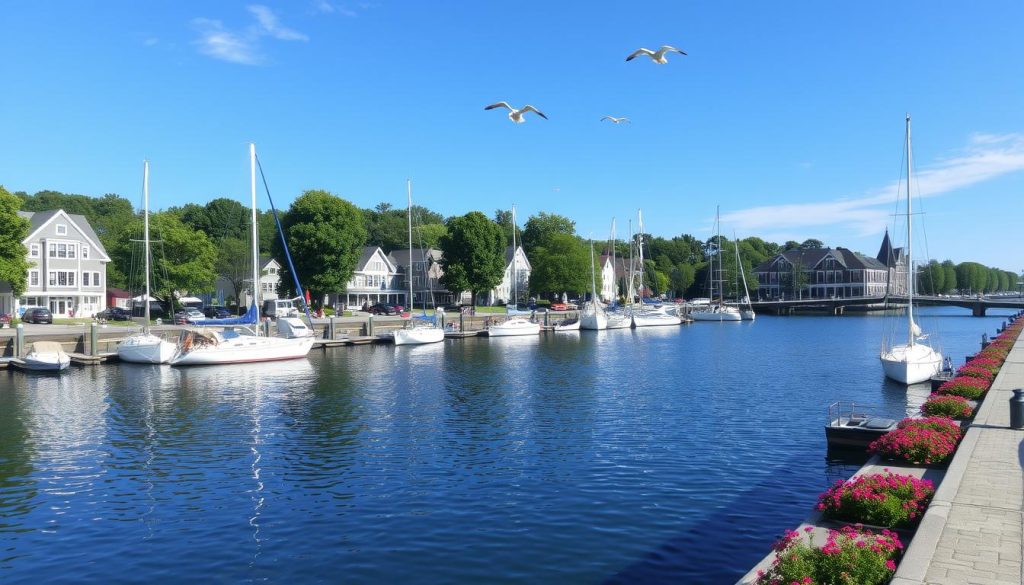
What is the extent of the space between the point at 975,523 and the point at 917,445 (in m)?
4.71

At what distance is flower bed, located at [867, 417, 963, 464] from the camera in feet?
51.2

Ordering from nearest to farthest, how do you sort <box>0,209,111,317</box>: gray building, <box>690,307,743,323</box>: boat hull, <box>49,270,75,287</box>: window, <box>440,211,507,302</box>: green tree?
<box>0,209,111,317</box>: gray building < <box>49,270,75,287</box>: window < <box>440,211,507,302</box>: green tree < <box>690,307,743,323</box>: boat hull

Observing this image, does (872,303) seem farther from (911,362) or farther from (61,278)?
(61,278)

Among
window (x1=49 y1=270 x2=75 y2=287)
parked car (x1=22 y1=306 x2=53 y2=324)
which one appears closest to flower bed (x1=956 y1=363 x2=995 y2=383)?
parked car (x1=22 y1=306 x2=53 y2=324)

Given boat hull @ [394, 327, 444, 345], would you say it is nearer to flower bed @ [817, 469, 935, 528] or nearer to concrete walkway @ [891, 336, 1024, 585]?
concrete walkway @ [891, 336, 1024, 585]

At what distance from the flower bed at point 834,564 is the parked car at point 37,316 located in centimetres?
7221

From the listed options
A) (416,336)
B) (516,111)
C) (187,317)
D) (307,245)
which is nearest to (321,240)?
(307,245)

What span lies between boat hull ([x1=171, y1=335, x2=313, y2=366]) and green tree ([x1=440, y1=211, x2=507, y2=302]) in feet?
169

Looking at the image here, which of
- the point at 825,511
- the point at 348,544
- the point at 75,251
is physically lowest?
the point at 348,544

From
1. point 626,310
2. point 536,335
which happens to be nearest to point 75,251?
point 536,335

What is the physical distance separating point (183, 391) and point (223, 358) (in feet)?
38.3

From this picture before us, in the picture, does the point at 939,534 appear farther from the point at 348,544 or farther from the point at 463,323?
the point at 463,323

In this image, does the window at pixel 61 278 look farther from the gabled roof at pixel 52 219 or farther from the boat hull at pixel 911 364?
the boat hull at pixel 911 364

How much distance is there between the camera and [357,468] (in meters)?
20.6
